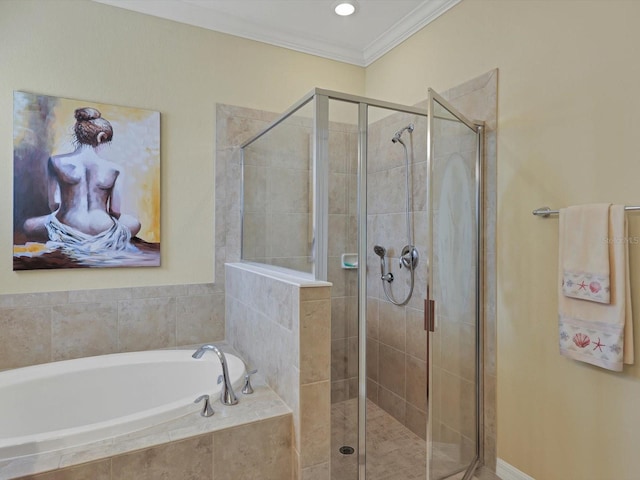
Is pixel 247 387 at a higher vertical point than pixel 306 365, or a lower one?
lower

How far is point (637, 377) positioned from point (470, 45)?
1.86m

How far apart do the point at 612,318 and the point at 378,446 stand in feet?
4.75

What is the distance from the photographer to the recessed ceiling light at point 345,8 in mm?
2406

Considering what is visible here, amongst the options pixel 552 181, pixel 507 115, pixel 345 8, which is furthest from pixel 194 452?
pixel 345 8

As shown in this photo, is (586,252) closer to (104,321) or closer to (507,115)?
(507,115)

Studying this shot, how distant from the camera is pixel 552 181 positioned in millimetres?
1750

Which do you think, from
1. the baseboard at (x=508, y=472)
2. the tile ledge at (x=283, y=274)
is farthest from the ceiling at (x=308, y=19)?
the baseboard at (x=508, y=472)

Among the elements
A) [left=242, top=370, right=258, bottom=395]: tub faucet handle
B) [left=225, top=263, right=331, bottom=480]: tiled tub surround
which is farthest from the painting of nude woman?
[left=225, top=263, right=331, bottom=480]: tiled tub surround

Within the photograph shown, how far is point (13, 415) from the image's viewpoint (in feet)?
6.15

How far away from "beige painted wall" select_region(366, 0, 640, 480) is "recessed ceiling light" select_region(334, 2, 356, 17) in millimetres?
678

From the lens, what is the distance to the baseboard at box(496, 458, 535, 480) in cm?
188

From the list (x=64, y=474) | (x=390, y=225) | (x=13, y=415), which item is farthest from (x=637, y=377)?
(x=13, y=415)

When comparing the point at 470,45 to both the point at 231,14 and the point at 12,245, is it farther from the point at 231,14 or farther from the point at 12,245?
the point at 12,245

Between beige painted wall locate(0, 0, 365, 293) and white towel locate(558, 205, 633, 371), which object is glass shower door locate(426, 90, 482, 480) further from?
beige painted wall locate(0, 0, 365, 293)
